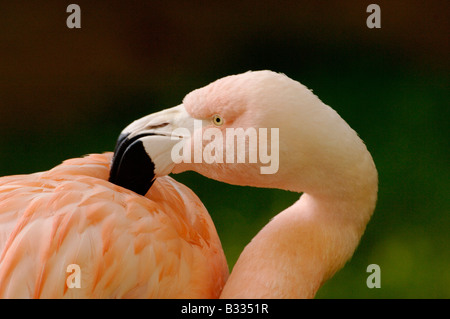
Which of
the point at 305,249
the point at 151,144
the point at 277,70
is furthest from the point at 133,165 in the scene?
the point at 277,70

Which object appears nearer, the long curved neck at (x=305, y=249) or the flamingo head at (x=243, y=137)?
the flamingo head at (x=243, y=137)

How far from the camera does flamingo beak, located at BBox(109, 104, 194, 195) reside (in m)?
1.25

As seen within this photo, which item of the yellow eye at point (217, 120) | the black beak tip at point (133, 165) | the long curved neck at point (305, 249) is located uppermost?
the yellow eye at point (217, 120)

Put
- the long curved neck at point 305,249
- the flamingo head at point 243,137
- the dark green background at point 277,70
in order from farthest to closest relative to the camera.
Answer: the dark green background at point 277,70 → the long curved neck at point 305,249 → the flamingo head at point 243,137

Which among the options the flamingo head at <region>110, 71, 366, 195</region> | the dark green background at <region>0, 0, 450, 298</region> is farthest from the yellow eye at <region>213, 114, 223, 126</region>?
the dark green background at <region>0, 0, 450, 298</region>

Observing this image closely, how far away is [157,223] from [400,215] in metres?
1.60

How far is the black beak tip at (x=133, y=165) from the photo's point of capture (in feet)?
4.12

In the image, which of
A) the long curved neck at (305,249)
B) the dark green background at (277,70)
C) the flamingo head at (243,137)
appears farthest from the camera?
the dark green background at (277,70)

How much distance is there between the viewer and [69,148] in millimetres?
2701

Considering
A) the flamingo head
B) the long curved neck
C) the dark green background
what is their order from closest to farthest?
the flamingo head, the long curved neck, the dark green background

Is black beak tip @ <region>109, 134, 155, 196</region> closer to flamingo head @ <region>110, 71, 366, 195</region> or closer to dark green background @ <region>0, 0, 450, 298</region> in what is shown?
flamingo head @ <region>110, 71, 366, 195</region>

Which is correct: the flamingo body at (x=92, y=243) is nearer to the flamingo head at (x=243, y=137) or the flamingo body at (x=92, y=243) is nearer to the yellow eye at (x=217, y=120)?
the flamingo head at (x=243, y=137)

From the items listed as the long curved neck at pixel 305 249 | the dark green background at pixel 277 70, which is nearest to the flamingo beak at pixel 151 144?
the long curved neck at pixel 305 249

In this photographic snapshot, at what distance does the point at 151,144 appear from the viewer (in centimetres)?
125
